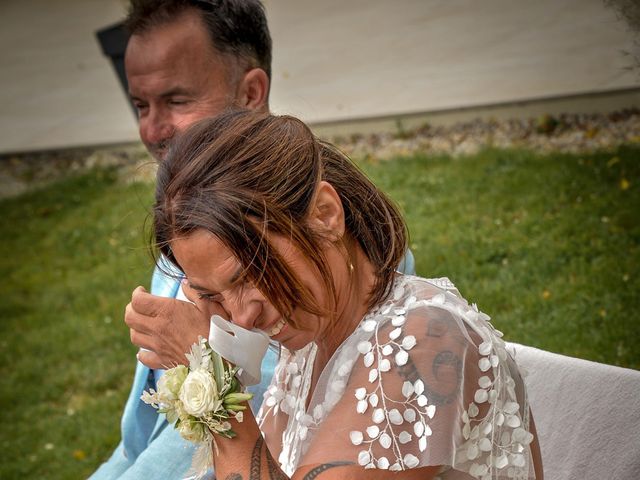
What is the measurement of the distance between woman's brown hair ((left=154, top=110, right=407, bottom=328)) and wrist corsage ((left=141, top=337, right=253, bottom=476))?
202 mm

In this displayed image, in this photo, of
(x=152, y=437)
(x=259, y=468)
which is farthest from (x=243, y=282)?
(x=152, y=437)

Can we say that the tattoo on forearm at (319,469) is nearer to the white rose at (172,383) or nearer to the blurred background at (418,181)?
the white rose at (172,383)

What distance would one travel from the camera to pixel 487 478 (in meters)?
1.87

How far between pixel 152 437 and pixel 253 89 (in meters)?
1.27

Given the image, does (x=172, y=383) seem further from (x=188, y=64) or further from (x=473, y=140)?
(x=473, y=140)

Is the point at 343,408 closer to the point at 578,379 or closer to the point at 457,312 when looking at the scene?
the point at 457,312

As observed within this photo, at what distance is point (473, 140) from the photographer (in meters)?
6.38

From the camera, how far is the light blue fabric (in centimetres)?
255

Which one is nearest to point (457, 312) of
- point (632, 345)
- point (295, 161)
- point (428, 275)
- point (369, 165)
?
point (295, 161)

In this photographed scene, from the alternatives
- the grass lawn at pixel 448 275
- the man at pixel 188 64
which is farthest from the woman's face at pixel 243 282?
the grass lawn at pixel 448 275

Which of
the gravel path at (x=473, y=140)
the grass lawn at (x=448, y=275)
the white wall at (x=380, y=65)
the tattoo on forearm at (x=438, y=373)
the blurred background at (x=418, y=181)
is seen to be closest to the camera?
the tattoo on forearm at (x=438, y=373)

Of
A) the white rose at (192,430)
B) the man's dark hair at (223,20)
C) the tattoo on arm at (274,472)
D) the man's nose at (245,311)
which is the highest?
the man's dark hair at (223,20)

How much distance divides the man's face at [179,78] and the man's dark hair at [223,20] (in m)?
0.03

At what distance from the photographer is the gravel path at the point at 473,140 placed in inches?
229
